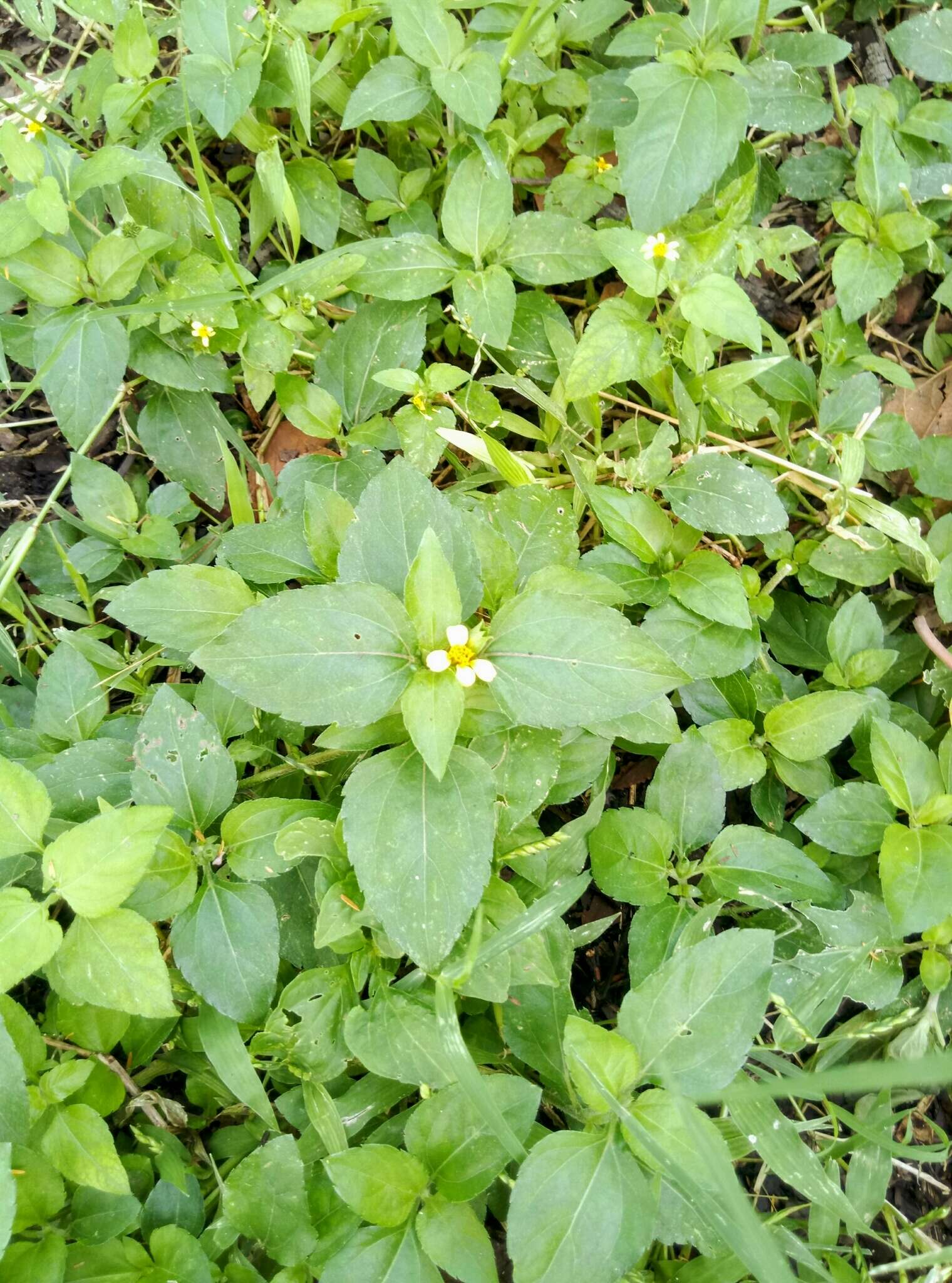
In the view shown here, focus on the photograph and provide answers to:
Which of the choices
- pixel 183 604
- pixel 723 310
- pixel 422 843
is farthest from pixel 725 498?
pixel 183 604

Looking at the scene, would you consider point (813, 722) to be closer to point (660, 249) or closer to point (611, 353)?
point (611, 353)

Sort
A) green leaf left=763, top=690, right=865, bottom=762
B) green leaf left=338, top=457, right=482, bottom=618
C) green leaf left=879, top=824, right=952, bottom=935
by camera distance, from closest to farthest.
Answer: green leaf left=338, top=457, right=482, bottom=618 → green leaf left=879, top=824, right=952, bottom=935 → green leaf left=763, top=690, right=865, bottom=762

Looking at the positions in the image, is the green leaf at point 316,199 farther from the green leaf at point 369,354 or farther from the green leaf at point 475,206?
the green leaf at point 475,206

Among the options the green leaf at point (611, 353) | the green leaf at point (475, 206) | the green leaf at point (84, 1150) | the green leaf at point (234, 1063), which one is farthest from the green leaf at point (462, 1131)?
the green leaf at point (475, 206)

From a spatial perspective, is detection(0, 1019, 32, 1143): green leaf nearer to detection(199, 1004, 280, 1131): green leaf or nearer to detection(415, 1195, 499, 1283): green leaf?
detection(199, 1004, 280, 1131): green leaf

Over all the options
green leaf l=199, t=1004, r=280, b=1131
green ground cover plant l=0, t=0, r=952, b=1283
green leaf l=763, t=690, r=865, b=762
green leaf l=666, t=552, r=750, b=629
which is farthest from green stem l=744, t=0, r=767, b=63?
green leaf l=199, t=1004, r=280, b=1131

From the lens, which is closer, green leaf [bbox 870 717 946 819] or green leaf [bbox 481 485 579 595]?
green leaf [bbox 481 485 579 595]
